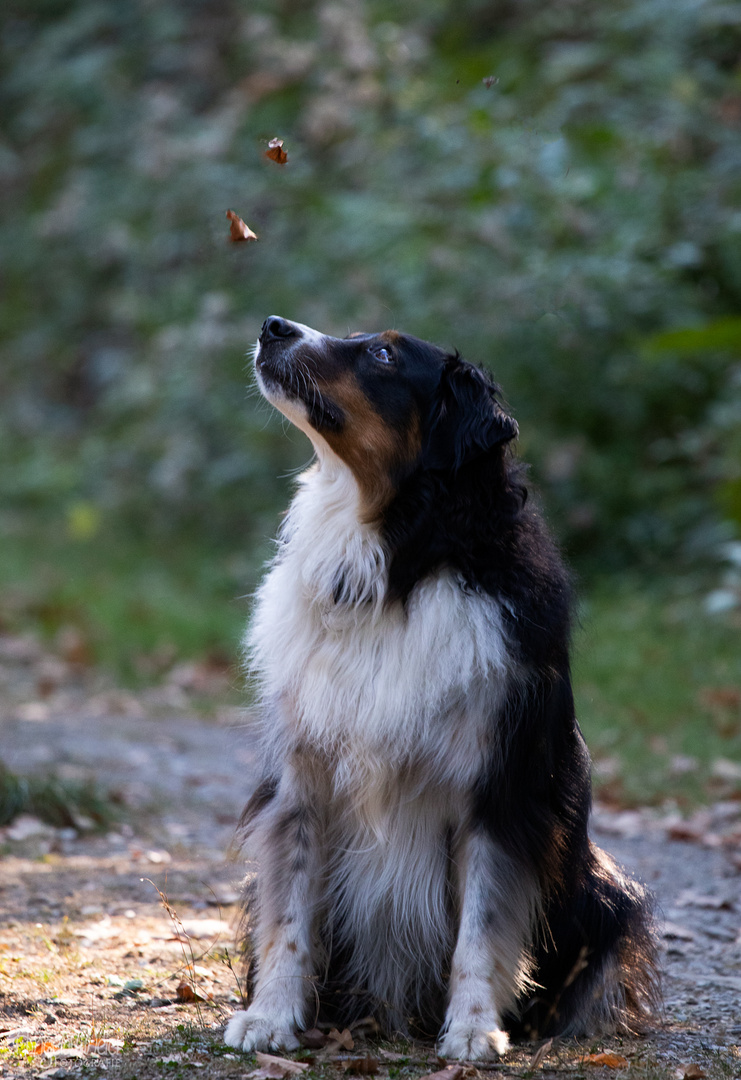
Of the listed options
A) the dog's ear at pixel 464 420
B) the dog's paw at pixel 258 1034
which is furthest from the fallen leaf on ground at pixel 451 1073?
the dog's ear at pixel 464 420

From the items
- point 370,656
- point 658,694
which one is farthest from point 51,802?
point 658,694

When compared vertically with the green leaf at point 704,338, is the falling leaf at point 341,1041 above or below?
below

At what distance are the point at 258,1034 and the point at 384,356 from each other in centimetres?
182

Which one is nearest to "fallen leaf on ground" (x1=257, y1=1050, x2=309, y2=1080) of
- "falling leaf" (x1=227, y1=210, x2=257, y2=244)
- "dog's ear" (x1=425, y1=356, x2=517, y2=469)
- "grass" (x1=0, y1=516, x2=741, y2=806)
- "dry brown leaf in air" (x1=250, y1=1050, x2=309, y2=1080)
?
"dry brown leaf in air" (x1=250, y1=1050, x2=309, y2=1080)

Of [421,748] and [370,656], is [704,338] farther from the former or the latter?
[421,748]

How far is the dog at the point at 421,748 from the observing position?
3006 millimetres

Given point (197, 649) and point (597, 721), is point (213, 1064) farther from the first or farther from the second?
point (197, 649)

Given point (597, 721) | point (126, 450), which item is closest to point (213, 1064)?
point (597, 721)

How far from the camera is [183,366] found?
38.3ft

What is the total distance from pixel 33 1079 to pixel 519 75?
11.2 metres

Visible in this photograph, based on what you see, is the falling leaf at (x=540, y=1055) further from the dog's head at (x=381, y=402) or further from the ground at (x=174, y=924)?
the dog's head at (x=381, y=402)

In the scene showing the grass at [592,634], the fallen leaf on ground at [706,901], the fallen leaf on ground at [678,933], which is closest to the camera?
the fallen leaf on ground at [678,933]

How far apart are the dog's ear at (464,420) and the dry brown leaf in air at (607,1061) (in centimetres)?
152

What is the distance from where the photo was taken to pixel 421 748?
9.90ft
